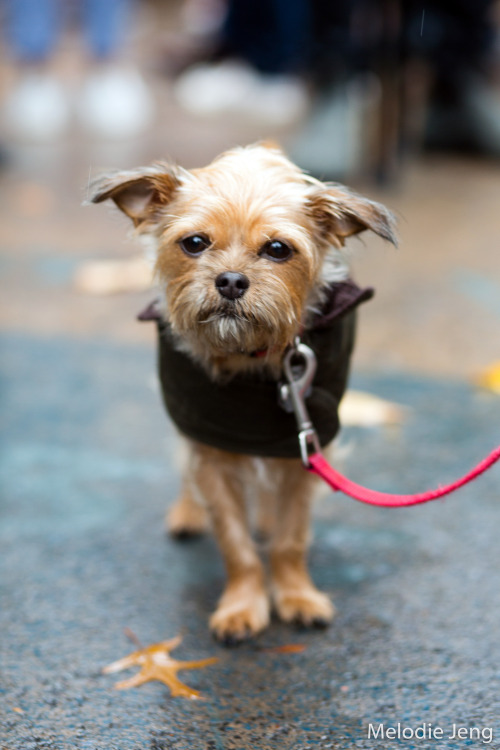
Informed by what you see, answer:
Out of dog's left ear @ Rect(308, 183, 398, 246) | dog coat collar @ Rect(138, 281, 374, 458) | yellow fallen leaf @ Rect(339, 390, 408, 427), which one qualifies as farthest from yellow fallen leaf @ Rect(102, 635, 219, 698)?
yellow fallen leaf @ Rect(339, 390, 408, 427)

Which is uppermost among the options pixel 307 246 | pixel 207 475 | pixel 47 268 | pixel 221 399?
pixel 307 246

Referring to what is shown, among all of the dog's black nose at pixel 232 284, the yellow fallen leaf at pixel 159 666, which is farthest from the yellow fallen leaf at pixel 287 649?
the dog's black nose at pixel 232 284

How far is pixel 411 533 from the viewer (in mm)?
3211

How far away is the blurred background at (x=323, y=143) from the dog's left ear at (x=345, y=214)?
6.79 feet

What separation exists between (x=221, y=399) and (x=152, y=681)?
0.81 metres

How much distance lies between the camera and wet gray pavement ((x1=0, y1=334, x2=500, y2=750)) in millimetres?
2330

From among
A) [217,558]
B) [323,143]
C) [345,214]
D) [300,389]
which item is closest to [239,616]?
[217,558]

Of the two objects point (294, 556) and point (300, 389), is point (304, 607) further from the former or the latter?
point (300, 389)

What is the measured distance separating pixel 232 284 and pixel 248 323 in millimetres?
118

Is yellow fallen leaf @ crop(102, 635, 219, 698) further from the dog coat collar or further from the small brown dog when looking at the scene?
the dog coat collar

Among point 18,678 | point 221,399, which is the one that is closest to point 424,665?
point 221,399

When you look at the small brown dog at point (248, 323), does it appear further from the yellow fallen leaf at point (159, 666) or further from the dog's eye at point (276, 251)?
the yellow fallen leaf at point (159, 666)

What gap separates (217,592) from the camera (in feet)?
9.68

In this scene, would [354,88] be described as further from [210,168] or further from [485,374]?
[210,168]
